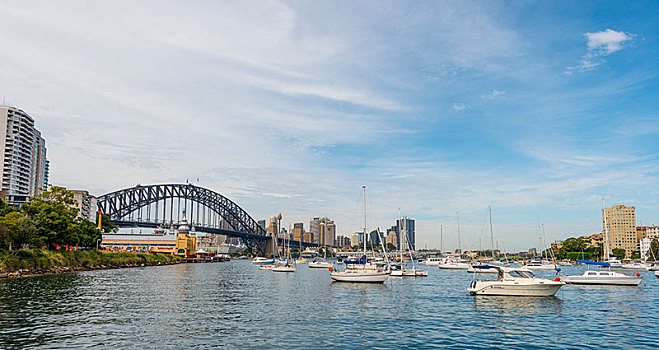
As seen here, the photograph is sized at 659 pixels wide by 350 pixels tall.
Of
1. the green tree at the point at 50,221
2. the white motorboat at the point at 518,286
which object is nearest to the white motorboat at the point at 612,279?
the white motorboat at the point at 518,286

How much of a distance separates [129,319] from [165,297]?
17809mm

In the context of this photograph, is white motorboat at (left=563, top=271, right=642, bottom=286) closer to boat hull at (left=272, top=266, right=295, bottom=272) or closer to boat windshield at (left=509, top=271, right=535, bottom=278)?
boat windshield at (left=509, top=271, right=535, bottom=278)

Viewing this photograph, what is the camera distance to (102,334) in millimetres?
30875

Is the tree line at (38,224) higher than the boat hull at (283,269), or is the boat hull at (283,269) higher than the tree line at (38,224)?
the tree line at (38,224)

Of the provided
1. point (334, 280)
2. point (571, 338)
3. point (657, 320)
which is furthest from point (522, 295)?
point (334, 280)

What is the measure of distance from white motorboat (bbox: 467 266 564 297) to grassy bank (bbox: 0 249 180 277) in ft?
251

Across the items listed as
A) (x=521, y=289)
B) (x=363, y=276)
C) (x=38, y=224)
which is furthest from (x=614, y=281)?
(x=38, y=224)

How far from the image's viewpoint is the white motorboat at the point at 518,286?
53406mm

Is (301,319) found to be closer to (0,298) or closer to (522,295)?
(522,295)

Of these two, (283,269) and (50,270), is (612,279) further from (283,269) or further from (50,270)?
(50,270)

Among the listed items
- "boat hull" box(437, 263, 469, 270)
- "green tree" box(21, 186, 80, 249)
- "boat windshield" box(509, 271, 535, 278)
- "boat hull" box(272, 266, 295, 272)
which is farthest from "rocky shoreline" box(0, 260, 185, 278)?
"boat hull" box(437, 263, 469, 270)

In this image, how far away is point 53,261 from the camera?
9912 cm

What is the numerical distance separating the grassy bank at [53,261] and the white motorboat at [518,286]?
76.4 m

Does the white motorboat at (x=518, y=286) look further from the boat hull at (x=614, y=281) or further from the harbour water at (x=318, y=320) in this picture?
the boat hull at (x=614, y=281)
